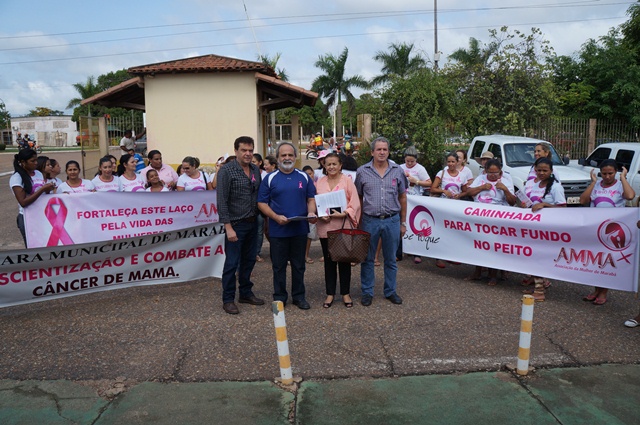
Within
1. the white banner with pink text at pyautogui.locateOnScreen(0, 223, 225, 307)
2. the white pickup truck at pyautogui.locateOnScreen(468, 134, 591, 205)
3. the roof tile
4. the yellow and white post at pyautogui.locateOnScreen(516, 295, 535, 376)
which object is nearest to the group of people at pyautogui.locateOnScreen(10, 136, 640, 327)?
the white banner with pink text at pyautogui.locateOnScreen(0, 223, 225, 307)

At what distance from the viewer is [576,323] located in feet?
19.7

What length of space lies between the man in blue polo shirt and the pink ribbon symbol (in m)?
2.89

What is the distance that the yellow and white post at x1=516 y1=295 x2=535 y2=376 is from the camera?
4.55m

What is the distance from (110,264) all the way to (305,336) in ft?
8.65

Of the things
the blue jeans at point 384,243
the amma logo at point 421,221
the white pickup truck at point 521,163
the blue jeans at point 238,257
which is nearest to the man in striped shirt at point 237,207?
the blue jeans at point 238,257

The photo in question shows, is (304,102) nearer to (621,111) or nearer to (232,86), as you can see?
(232,86)

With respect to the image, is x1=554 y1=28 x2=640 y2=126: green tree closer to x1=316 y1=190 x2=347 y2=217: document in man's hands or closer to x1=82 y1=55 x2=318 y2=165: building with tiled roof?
x1=82 y1=55 x2=318 y2=165: building with tiled roof

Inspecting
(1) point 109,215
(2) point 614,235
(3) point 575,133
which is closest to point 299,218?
(1) point 109,215

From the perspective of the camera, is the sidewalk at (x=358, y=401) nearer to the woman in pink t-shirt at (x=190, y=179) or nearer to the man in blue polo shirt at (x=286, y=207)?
the man in blue polo shirt at (x=286, y=207)

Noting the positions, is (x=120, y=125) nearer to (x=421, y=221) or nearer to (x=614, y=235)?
(x=421, y=221)

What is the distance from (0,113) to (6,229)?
3371 inches

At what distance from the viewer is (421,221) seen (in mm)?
8070

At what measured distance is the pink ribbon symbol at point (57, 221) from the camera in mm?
7121

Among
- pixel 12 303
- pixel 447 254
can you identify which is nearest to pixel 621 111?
pixel 447 254
